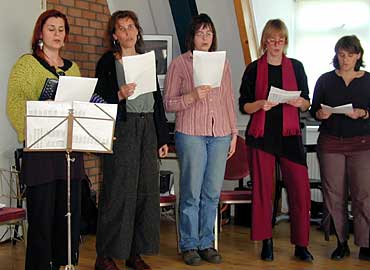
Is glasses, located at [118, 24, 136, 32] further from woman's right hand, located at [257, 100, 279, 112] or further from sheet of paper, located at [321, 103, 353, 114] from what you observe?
sheet of paper, located at [321, 103, 353, 114]

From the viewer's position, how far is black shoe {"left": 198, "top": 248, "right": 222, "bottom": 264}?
3.66 m

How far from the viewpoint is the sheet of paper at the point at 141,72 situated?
2.98 meters

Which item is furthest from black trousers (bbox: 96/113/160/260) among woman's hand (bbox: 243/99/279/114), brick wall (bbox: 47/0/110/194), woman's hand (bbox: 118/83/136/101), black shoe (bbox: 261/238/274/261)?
brick wall (bbox: 47/0/110/194)

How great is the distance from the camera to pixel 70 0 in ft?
15.7

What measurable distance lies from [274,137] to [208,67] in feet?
2.20

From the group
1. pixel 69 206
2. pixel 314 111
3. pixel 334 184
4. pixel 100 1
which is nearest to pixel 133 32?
pixel 69 206

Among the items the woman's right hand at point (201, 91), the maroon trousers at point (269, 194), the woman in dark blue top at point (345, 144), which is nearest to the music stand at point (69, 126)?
the woman's right hand at point (201, 91)

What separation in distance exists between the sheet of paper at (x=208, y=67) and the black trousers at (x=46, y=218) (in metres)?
0.88

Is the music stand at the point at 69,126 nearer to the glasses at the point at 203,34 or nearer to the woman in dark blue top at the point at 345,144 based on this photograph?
the glasses at the point at 203,34

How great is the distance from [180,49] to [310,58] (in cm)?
121

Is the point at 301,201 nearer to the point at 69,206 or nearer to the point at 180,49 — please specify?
the point at 69,206

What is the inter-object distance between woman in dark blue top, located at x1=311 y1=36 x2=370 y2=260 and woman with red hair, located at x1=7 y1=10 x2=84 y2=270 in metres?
1.63

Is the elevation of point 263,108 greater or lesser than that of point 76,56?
lesser

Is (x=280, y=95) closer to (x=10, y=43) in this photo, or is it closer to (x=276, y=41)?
(x=276, y=41)
